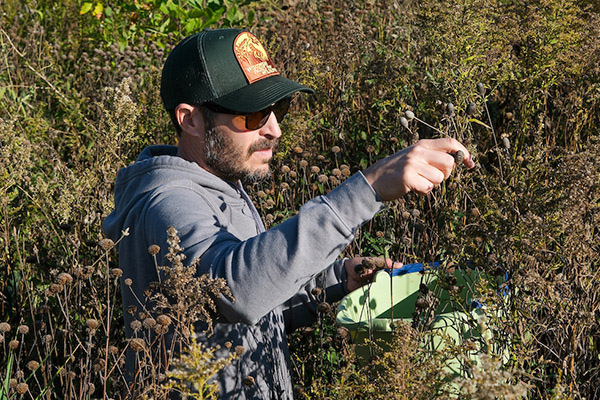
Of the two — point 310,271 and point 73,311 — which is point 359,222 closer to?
point 310,271

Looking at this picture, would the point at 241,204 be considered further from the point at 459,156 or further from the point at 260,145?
the point at 459,156

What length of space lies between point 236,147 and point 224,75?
0.23 metres

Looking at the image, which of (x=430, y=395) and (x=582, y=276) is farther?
(x=582, y=276)

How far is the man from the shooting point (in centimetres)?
185

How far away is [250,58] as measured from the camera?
253 cm

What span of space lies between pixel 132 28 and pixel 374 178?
12.5 ft

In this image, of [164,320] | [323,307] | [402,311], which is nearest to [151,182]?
[164,320]

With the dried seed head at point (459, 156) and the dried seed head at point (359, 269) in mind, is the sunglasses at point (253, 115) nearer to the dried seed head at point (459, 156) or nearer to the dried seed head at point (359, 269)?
the dried seed head at point (359, 269)

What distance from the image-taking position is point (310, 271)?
6.15 ft

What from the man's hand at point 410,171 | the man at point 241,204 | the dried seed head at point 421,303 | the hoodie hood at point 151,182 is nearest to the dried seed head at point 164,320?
the man at point 241,204

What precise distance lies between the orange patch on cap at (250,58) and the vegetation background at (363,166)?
0.58 meters

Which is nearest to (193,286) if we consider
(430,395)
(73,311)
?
(430,395)

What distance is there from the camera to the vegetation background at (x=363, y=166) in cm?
209

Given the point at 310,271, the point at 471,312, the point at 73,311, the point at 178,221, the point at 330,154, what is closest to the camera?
the point at 310,271
